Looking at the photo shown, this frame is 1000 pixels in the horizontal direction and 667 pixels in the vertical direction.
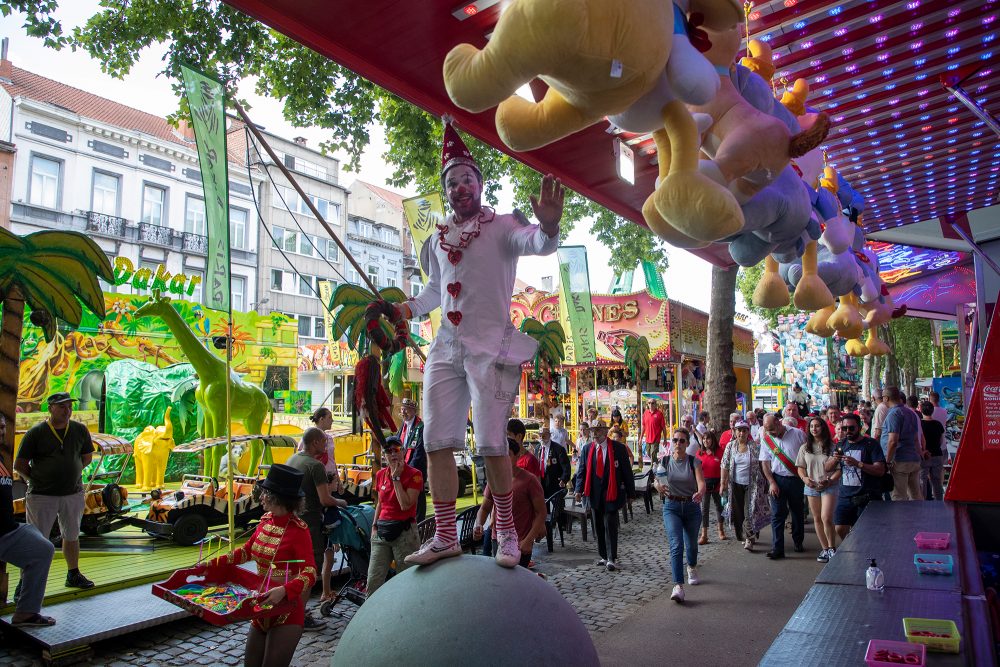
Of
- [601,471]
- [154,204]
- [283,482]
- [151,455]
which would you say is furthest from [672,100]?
[154,204]

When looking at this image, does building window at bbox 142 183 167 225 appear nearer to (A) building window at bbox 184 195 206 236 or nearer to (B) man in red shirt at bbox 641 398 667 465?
(A) building window at bbox 184 195 206 236

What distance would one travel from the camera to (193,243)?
88.4ft

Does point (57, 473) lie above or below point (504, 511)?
below

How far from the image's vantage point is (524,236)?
3309 millimetres

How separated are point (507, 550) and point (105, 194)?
2681 cm

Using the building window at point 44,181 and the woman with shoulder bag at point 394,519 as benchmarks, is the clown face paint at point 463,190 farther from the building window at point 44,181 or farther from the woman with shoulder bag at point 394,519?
the building window at point 44,181

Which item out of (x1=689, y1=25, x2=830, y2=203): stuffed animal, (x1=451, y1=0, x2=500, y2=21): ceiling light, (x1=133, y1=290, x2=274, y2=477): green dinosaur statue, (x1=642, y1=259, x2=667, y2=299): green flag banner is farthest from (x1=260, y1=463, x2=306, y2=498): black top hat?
(x1=642, y1=259, x2=667, y2=299): green flag banner

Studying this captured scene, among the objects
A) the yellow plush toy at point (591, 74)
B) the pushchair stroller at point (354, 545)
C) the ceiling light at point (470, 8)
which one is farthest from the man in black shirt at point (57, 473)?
the yellow plush toy at point (591, 74)

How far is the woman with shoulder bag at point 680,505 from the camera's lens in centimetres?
724

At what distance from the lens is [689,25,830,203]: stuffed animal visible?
10.8 feet

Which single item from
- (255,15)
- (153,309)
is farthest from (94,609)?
(255,15)

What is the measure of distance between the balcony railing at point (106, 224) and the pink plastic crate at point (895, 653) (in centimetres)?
2756

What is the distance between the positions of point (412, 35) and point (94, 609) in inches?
236

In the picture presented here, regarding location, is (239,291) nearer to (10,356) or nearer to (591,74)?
(10,356)
